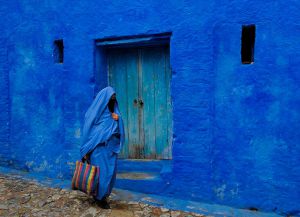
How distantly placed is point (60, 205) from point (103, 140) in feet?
3.32

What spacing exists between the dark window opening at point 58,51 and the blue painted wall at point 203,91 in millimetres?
76

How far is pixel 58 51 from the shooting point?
570 cm

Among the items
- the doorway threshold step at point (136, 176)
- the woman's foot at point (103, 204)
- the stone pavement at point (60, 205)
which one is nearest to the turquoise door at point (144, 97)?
the doorway threshold step at point (136, 176)

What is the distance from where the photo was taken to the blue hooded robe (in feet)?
13.4

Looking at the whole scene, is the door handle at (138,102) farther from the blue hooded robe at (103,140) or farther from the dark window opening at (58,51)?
the dark window opening at (58,51)

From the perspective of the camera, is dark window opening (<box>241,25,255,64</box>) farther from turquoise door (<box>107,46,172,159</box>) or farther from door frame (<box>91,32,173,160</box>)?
turquoise door (<box>107,46,172,159</box>)

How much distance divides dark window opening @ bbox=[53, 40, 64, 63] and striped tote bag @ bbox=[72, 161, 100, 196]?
2289 mm

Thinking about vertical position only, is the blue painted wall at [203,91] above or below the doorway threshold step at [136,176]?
above

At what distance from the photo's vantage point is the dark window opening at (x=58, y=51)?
5645mm

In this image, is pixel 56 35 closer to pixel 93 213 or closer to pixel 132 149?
pixel 132 149

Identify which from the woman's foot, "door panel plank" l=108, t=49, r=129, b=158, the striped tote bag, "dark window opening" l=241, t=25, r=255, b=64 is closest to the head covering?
the striped tote bag

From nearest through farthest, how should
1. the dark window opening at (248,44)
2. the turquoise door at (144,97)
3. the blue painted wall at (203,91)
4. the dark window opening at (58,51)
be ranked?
the blue painted wall at (203,91) → the dark window opening at (248,44) → the turquoise door at (144,97) → the dark window opening at (58,51)

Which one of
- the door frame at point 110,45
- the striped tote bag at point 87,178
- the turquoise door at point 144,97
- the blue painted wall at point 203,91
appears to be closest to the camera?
the striped tote bag at point 87,178

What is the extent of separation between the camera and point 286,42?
13.4ft
